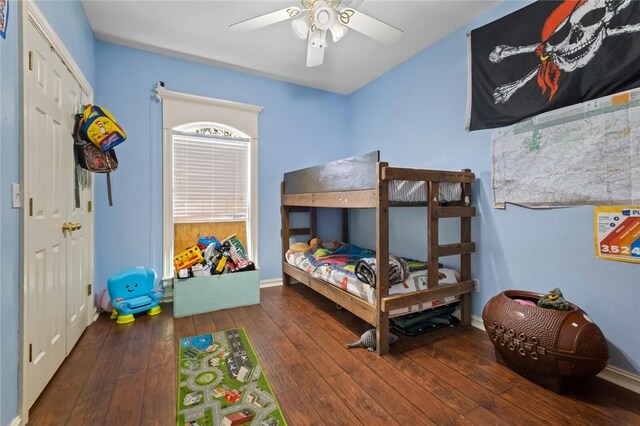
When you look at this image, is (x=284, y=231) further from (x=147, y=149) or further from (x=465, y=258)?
(x=465, y=258)

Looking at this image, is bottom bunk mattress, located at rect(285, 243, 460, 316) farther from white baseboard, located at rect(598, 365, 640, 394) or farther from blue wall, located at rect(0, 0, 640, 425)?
white baseboard, located at rect(598, 365, 640, 394)

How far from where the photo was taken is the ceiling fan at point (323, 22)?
5.93 feet

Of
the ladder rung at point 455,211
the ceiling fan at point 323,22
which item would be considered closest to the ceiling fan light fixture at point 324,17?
the ceiling fan at point 323,22

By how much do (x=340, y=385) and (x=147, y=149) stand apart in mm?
2860

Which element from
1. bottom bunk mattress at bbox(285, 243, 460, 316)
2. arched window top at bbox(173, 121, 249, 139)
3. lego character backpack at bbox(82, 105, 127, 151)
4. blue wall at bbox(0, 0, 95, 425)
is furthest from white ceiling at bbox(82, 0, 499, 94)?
bottom bunk mattress at bbox(285, 243, 460, 316)

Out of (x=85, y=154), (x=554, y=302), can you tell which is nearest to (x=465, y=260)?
(x=554, y=302)

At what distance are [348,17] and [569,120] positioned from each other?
1.59 m

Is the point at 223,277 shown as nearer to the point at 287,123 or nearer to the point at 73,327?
the point at 73,327

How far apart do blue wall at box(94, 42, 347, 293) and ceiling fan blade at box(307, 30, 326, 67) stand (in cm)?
138

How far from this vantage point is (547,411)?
139cm

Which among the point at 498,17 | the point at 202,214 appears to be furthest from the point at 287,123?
the point at 498,17

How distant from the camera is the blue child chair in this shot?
2.47 metres

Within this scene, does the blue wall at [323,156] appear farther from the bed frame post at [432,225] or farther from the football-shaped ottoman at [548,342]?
the bed frame post at [432,225]

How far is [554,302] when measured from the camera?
160 centimetres
